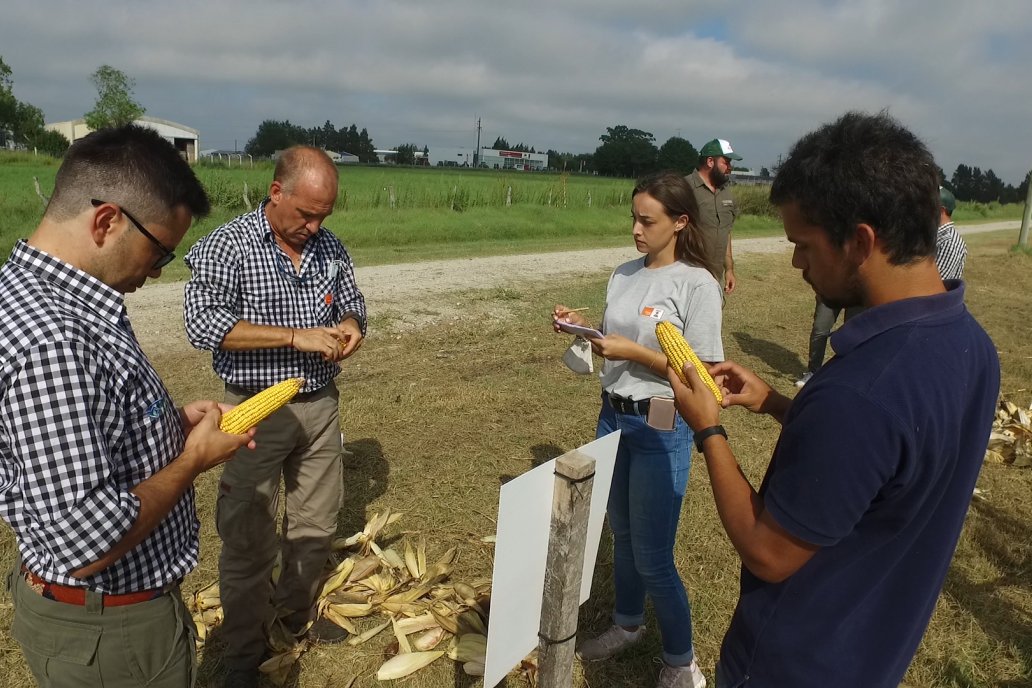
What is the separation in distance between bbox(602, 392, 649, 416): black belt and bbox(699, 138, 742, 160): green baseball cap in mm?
4716

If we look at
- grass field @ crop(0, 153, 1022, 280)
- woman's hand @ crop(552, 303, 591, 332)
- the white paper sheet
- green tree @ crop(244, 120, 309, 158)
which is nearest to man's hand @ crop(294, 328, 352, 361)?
woman's hand @ crop(552, 303, 591, 332)

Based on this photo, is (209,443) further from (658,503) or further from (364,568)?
(364,568)

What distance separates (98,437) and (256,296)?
155cm

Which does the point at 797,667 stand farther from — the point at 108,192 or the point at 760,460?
the point at 760,460

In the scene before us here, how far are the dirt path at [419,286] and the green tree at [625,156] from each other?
61.5 metres

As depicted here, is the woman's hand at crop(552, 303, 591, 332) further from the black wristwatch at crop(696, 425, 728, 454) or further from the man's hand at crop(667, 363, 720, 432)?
the black wristwatch at crop(696, 425, 728, 454)

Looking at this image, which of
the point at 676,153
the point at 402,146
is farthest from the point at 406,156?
the point at 676,153

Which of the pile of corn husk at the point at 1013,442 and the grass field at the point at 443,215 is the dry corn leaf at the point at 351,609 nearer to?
the pile of corn husk at the point at 1013,442

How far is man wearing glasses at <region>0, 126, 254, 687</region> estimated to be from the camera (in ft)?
5.12

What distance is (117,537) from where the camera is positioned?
1.65 m

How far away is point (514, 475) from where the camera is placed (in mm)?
5273

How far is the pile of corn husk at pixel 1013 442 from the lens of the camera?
600 cm

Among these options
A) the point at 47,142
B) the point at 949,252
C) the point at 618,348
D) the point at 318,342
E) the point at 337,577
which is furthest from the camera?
the point at 47,142

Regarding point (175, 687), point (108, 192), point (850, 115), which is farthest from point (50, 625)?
point (850, 115)
